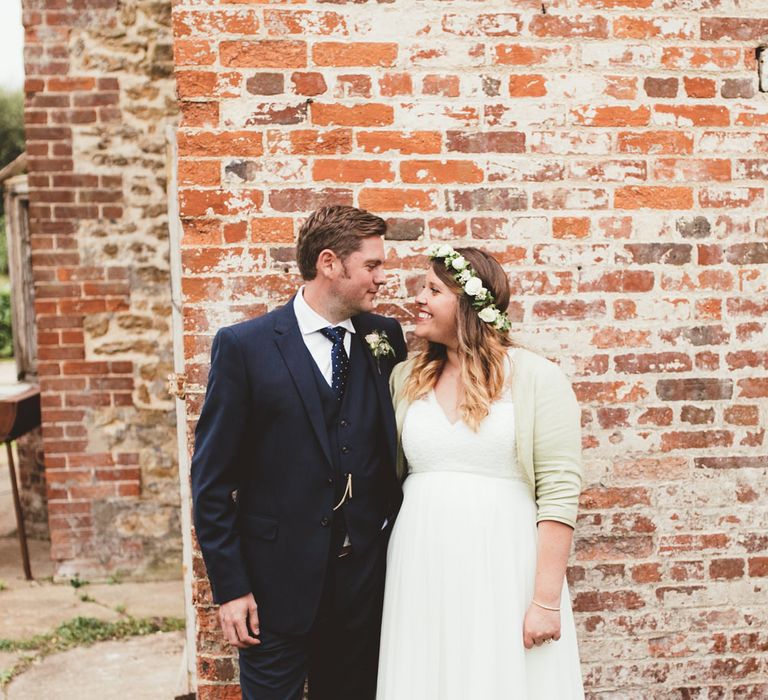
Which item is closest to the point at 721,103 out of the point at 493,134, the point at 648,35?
the point at 648,35

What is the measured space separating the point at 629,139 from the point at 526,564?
62.5 inches

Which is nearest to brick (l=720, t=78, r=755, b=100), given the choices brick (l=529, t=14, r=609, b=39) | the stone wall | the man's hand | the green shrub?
brick (l=529, t=14, r=609, b=39)

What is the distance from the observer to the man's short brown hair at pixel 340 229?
252 centimetres

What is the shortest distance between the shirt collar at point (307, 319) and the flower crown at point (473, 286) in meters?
0.38

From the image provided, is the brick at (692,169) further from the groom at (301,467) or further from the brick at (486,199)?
the groom at (301,467)

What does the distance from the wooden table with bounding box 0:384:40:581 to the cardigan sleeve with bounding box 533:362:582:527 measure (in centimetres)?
396

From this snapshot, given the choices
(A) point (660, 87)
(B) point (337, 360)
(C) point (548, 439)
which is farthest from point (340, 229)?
(A) point (660, 87)

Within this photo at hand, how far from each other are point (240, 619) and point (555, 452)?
107cm

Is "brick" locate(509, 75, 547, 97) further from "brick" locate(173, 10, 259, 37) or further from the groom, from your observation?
"brick" locate(173, 10, 259, 37)

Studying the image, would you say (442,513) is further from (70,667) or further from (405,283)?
(70,667)

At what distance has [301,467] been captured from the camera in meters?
2.46

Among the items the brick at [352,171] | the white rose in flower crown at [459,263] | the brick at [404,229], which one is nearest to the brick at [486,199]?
the brick at [404,229]

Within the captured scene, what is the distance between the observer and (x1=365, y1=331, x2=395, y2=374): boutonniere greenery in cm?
264

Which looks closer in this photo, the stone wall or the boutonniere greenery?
the boutonniere greenery
